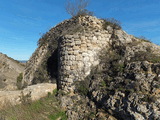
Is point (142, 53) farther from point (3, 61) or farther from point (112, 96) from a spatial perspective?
point (3, 61)

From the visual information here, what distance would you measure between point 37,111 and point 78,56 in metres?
3.18

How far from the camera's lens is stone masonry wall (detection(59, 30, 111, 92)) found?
23.8 feet

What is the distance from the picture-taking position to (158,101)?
468 cm

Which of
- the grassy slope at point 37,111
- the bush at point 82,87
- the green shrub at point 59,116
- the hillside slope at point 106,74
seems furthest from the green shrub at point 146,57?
the grassy slope at point 37,111

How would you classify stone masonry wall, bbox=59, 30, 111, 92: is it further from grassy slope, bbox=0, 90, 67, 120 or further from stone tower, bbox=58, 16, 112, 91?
grassy slope, bbox=0, 90, 67, 120

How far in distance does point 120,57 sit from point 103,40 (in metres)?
1.38

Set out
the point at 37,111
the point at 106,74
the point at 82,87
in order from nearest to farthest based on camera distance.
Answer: the point at 37,111
the point at 106,74
the point at 82,87

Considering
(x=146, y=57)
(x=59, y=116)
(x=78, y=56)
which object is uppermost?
(x=78, y=56)

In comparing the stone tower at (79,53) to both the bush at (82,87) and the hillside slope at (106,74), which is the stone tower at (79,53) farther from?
the bush at (82,87)

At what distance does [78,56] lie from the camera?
725 centimetres

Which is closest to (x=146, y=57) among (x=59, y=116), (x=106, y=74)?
(x=106, y=74)

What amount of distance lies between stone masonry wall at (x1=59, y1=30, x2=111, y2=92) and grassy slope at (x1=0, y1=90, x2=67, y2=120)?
1048 millimetres

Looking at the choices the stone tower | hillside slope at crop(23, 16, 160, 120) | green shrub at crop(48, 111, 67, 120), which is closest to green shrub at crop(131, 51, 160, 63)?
hillside slope at crop(23, 16, 160, 120)

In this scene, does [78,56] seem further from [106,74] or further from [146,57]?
[146,57]
